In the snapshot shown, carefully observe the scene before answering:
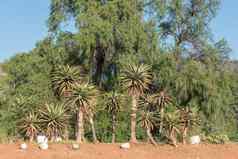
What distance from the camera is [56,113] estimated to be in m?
28.7

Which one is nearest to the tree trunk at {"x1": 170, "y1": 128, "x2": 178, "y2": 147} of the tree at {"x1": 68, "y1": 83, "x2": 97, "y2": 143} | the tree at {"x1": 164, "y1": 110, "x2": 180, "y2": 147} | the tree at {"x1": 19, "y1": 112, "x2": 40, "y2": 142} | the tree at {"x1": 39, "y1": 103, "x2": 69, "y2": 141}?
the tree at {"x1": 164, "y1": 110, "x2": 180, "y2": 147}

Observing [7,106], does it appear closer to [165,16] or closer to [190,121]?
[165,16]

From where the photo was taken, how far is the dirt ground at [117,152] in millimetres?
23828

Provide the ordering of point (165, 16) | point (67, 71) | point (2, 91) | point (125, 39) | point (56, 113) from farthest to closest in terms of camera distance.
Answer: point (2, 91)
point (165, 16)
point (125, 39)
point (67, 71)
point (56, 113)

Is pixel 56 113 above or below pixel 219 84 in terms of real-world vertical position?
below

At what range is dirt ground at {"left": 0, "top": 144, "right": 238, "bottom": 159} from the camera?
78.2 feet

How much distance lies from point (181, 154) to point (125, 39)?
14.7 m

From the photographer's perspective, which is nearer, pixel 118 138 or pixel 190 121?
pixel 190 121

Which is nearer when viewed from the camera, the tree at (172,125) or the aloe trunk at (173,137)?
the aloe trunk at (173,137)

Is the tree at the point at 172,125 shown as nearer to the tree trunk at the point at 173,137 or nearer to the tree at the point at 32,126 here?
the tree trunk at the point at 173,137

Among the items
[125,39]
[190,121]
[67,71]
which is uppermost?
[125,39]

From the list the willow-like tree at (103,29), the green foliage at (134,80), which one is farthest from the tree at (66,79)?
the willow-like tree at (103,29)

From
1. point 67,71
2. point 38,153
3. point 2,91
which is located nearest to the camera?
point 38,153

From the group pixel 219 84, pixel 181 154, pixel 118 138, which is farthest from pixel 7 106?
pixel 181 154
